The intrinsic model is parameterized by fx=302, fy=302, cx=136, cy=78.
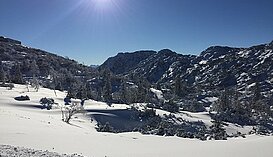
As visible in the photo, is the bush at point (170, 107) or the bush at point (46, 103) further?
the bush at point (170, 107)

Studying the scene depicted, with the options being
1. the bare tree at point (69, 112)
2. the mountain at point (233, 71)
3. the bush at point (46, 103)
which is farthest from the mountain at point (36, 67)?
the bare tree at point (69, 112)

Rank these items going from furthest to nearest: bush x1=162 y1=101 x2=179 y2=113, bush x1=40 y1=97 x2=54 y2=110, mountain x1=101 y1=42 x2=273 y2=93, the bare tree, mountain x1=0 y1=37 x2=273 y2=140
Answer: mountain x1=101 y1=42 x2=273 y2=93 → bush x1=162 y1=101 x2=179 y2=113 → mountain x1=0 y1=37 x2=273 y2=140 → bush x1=40 y1=97 x2=54 y2=110 → the bare tree

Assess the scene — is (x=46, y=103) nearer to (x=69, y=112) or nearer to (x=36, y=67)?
(x=69, y=112)

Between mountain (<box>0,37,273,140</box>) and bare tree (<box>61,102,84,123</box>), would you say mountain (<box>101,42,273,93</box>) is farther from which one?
bare tree (<box>61,102,84,123</box>)

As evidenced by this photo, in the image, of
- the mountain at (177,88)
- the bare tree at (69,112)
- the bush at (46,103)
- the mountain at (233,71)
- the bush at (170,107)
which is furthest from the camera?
the mountain at (233,71)

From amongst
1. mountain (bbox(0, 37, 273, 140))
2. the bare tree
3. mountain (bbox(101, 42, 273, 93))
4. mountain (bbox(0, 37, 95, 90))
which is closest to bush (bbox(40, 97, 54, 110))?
the bare tree

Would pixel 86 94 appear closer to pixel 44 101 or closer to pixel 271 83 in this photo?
pixel 44 101

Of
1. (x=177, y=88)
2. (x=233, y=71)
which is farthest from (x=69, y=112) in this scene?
(x=233, y=71)

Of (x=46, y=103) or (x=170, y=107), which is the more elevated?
(x=170, y=107)

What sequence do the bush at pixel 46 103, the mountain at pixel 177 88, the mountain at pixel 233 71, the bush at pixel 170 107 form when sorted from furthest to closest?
the mountain at pixel 233 71
the bush at pixel 170 107
the mountain at pixel 177 88
the bush at pixel 46 103

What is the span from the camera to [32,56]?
140 m

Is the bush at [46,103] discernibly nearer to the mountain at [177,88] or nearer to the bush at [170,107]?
the mountain at [177,88]

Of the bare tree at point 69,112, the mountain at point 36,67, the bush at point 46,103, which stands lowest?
the bare tree at point 69,112

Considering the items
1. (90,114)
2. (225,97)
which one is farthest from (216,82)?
(90,114)
